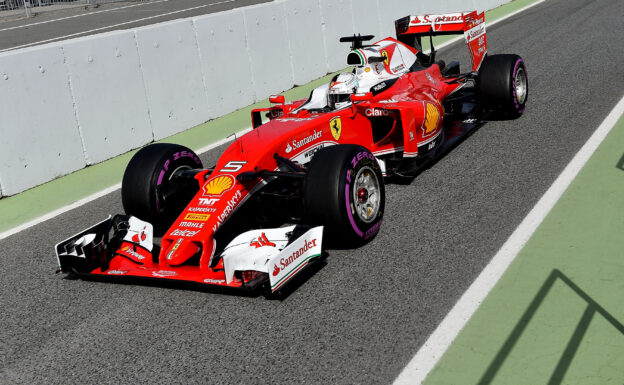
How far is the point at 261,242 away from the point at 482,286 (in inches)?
66.5

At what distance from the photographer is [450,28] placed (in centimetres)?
964

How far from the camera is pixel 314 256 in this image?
5258mm

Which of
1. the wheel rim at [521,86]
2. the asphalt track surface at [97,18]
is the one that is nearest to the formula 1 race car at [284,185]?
the wheel rim at [521,86]

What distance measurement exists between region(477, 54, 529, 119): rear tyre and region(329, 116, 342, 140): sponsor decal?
282cm

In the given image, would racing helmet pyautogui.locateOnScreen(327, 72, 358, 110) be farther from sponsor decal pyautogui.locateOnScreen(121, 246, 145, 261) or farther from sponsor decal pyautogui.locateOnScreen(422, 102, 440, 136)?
sponsor decal pyautogui.locateOnScreen(121, 246, 145, 261)

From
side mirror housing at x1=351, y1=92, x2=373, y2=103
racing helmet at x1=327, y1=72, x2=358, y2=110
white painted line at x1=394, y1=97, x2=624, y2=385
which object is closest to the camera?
white painted line at x1=394, y1=97, x2=624, y2=385

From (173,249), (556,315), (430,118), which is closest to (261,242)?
(173,249)

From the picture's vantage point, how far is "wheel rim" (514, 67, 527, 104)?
929 centimetres

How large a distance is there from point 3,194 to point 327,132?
4.21 metres

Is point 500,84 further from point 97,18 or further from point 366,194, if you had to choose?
point 97,18

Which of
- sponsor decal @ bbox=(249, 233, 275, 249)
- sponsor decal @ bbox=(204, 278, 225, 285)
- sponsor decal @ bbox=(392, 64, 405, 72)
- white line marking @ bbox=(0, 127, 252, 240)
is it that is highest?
sponsor decal @ bbox=(392, 64, 405, 72)

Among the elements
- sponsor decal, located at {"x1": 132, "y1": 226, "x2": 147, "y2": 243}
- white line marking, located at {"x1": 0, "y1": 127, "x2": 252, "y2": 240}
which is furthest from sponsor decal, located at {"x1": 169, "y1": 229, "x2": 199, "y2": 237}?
white line marking, located at {"x1": 0, "y1": 127, "x2": 252, "y2": 240}

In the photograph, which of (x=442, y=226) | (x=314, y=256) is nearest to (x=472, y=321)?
(x=314, y=256)

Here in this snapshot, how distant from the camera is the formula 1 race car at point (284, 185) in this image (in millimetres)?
5355
